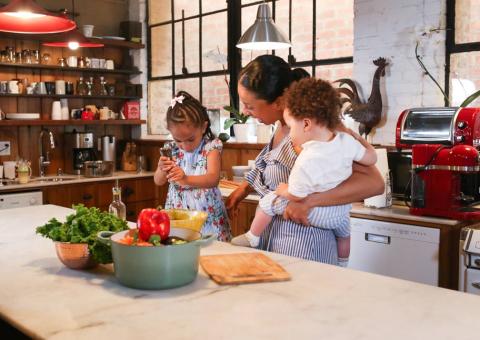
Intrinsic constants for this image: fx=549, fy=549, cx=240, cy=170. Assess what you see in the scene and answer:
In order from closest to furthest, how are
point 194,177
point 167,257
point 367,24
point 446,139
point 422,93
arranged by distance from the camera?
point 167,257 → point 194,177 → point 446,139 → point 422,93 → point 367,24

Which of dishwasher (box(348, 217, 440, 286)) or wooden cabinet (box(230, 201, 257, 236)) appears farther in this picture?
wooden cabinet (box(230, 201, 257, 236))

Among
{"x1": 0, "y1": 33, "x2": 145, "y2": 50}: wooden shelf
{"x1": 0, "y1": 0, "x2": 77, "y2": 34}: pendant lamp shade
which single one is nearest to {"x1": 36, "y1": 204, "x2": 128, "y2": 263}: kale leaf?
{"x1": 0, "y1": 0, "x2": 77, "y2": 34}: pendant lamp shade

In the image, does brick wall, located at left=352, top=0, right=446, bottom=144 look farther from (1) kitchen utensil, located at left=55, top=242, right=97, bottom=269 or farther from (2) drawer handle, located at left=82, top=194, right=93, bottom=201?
(1) kitchen utensil, located at left=55, top=242, right=97, bottom=269

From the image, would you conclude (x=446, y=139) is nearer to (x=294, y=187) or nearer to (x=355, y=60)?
(x=355, y=60)

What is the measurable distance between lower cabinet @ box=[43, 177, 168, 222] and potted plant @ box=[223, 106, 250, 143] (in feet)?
3.57

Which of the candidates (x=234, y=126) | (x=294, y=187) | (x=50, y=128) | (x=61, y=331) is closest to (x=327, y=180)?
(x=294, y=187)

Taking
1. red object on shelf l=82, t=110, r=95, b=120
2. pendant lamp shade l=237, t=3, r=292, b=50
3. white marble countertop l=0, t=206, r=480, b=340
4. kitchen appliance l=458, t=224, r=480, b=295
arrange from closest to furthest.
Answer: white marble countertop l=0, t=206, r=480, b=340 < kitchen appliance l=458, t=224, r=480, b=295 < pendant lamp shade l=237, t=3, r=292, b=50 < red object on shelf l=82, t=110, r=95, b=120

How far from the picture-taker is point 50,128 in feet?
18.2

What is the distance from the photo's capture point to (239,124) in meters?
4.98

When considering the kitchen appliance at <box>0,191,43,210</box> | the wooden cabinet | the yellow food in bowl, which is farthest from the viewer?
the kitchen appliance at <box>0,191,43,210</box>

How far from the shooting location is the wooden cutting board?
4.97 ft

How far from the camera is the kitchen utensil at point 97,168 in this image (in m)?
5.30

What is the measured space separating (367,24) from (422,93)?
0.67 metres

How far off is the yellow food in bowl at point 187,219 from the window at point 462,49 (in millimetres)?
2386
